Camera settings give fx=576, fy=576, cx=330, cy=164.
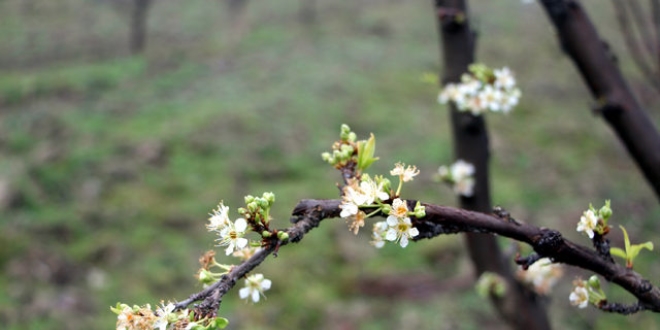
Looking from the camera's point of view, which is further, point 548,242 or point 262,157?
point 262,157

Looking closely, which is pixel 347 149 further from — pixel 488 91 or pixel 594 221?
pixel 488 91

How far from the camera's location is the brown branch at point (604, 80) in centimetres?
167

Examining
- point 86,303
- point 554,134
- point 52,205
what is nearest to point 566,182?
point 554,134

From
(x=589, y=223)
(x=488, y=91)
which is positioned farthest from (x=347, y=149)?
(x=488, y=91)

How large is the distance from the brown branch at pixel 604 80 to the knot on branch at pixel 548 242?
0.88 metres

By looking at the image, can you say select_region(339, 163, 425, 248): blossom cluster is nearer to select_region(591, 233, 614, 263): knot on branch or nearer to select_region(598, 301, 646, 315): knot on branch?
select_region(591, 233, 614, 263): knot on branch

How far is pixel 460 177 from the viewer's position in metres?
2.10

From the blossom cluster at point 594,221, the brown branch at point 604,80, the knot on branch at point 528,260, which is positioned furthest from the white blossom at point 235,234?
the brown branch at point 604,80

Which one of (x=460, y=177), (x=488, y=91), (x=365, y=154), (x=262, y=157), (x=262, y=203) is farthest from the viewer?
(x=262, y=157)

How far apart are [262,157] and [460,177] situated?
510 centimetres

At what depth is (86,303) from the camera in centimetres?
433

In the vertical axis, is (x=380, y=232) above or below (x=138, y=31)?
below

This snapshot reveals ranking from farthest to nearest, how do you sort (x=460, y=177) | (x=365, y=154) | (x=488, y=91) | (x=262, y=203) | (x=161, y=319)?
(x=460, y=177) < (x=488, y=91) < (x=365, y=154) < (x=262, y=203) < (x=161, y=319)

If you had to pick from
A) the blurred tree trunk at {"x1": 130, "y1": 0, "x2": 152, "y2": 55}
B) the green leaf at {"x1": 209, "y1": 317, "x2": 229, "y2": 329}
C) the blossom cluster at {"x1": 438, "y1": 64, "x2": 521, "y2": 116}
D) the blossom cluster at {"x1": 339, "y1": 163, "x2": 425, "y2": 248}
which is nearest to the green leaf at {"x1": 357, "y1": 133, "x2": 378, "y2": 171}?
the blossom cluster at {"x1": 339, "y1": 163, "x2": 425, "y2": 248}
